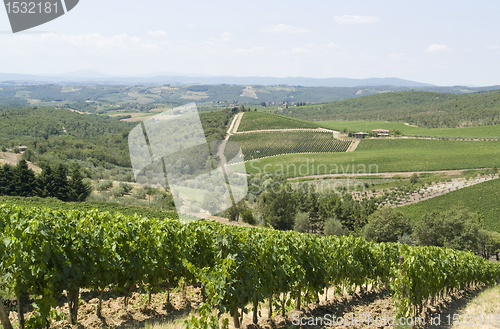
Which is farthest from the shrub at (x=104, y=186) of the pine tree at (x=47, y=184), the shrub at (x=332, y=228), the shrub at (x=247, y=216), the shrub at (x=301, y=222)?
the shrub at (x=332, y=228)

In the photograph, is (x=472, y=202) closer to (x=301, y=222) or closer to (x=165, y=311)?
(x=301, y=222)

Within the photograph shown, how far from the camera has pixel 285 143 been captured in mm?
105062

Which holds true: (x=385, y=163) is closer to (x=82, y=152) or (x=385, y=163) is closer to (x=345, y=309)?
(x=82, y=152)

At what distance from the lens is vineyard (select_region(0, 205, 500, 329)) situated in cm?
514

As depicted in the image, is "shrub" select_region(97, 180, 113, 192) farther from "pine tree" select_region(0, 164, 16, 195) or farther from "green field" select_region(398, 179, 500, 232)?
"green field" select_region(398, 179, 500, 232)

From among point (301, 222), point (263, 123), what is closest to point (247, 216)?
point (301, 222)

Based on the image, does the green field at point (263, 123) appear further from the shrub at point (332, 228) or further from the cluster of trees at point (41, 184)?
the cluster of trees at point (41, 184)

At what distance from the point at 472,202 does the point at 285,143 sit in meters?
55.6

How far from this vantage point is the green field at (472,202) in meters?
53.1

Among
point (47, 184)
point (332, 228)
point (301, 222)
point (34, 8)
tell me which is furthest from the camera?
point (301, 222)

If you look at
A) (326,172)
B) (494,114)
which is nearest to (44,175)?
(326,172)

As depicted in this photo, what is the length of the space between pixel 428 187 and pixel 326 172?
888 inches

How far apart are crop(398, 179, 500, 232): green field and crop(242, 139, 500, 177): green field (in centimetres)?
2179

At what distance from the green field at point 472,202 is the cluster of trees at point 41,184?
155 feet
